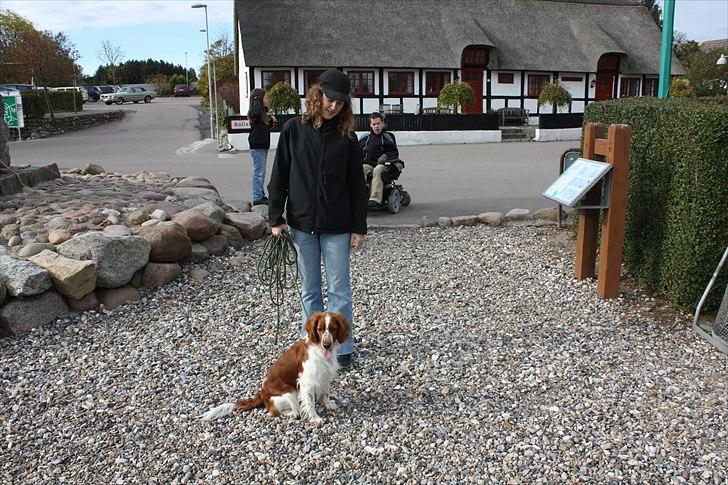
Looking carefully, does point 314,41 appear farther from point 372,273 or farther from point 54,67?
point 372,273

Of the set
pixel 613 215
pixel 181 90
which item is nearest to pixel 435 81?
pixel 613 215

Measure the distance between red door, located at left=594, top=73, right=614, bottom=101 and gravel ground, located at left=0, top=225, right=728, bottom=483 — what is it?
32950 mm

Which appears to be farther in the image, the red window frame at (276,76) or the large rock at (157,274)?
the red window frame at (276,76)

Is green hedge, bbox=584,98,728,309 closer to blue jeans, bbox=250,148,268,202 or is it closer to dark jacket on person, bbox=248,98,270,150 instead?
blue jeans, bbox=250,148,268,202

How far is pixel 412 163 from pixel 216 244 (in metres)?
11.4

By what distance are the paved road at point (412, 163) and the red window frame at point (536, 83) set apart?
955cm

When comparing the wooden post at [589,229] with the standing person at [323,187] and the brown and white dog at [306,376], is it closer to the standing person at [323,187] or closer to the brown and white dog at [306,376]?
the standing person at [323,187]

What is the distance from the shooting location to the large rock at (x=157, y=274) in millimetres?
6531

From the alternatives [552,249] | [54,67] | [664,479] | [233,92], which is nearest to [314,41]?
[233,92]

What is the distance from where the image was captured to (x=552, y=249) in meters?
7.78

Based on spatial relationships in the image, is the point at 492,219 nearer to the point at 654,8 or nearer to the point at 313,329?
the point at 313,329

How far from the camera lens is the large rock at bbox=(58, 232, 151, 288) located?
20.2ft

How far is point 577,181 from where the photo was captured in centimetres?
606

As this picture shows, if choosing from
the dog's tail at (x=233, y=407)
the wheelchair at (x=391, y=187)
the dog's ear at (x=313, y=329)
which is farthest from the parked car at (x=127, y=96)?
the dog's ear at (x=313, y=329)
